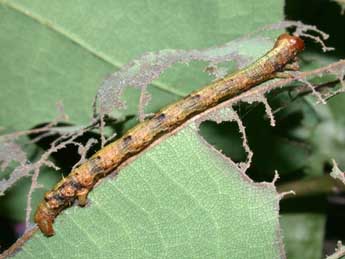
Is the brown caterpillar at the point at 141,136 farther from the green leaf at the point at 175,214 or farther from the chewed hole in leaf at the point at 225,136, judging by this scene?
the chewed hole in leaf at the point at 225,136

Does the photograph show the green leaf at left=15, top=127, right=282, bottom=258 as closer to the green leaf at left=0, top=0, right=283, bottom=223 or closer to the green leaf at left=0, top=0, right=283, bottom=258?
the green leaf at left=0, top=0, right=283, bottom=258

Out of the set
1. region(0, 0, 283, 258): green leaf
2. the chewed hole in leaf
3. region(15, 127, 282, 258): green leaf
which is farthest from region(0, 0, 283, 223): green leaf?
region(15, 127, 282, 258): green leaf

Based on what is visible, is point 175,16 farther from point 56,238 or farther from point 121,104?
point 56,238

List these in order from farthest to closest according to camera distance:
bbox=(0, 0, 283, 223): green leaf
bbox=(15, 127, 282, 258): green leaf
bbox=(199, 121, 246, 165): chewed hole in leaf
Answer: bbox=(0, 0, 283, 223): green leaf < bbox=(199, 121, 246, 165): chewed hole in leaf < bbox=(15, 127, 282, 258): green leaf

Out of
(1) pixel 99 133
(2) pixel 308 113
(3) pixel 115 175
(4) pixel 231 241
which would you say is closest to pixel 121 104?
(1) pixel 99 133

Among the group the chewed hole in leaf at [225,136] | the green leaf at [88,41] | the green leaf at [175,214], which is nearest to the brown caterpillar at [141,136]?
the green leaf at [175,214]

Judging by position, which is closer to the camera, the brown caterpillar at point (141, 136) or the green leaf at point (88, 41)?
the brown caterpillar at point (141, 136)
